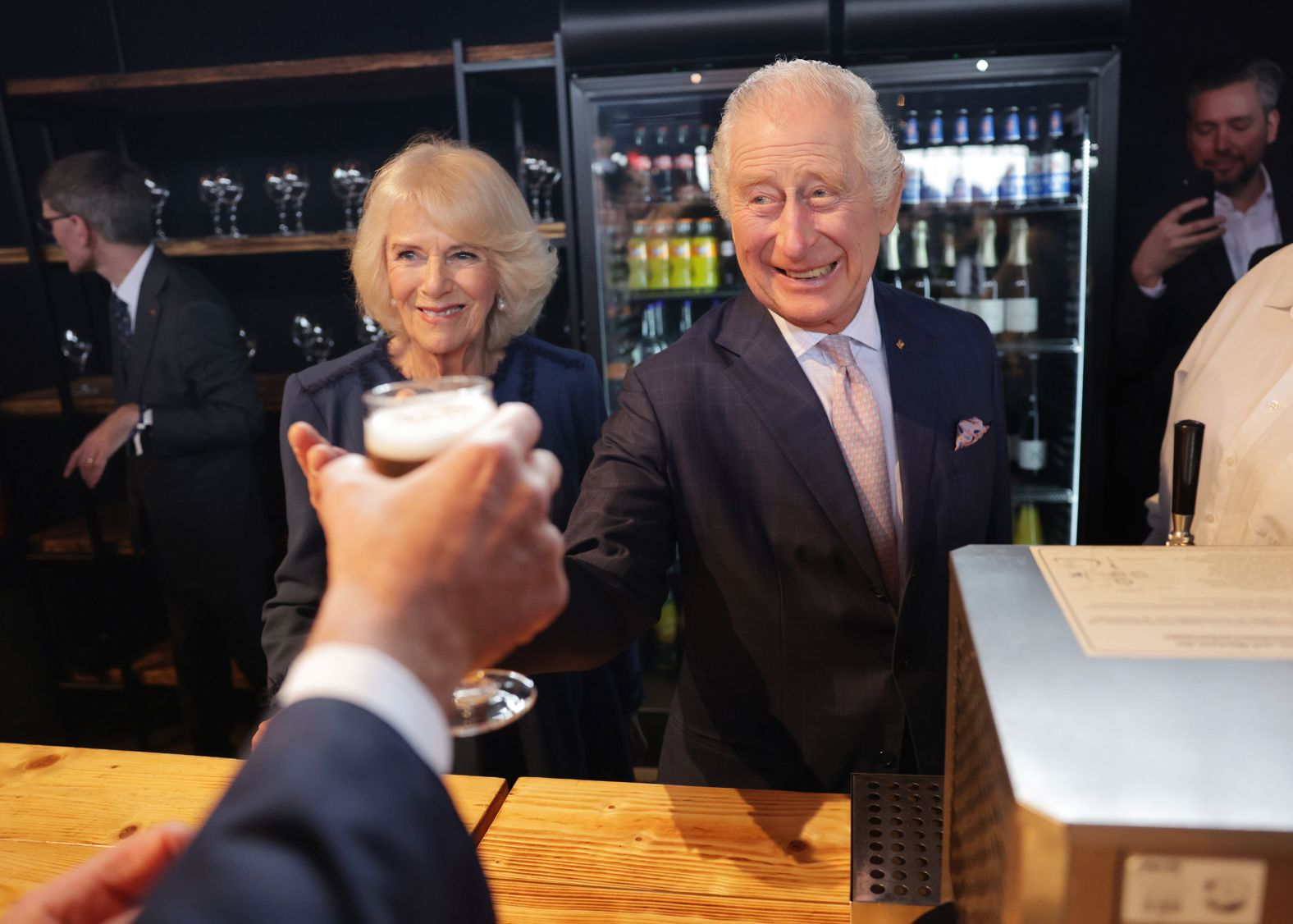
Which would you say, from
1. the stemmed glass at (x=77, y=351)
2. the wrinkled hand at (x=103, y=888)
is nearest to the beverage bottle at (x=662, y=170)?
the stemmed glass at (x=77, y=351)

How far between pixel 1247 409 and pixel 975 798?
1131 millimetres

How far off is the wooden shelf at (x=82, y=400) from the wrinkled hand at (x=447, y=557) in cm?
301

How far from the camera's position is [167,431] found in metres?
3.11

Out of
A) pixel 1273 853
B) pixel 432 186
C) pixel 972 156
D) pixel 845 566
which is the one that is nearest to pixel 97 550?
pixel 432 186

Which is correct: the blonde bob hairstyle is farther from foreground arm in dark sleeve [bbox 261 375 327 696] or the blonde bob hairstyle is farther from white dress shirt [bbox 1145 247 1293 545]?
white dress shirt [bbox 1145 247 1293 545]

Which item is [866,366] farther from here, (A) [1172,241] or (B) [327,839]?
(A) [1172,241]

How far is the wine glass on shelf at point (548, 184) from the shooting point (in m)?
3.20

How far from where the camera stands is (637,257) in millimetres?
3322

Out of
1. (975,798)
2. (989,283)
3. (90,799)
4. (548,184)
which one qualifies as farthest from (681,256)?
(975,798)

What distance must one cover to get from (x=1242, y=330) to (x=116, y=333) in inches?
126

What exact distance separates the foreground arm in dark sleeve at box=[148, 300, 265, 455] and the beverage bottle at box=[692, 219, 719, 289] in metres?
1.53

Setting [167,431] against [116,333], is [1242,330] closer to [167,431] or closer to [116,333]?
[167,431]

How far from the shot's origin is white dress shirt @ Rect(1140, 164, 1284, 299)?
3447mm

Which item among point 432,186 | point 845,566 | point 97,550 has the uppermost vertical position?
point 432,186
